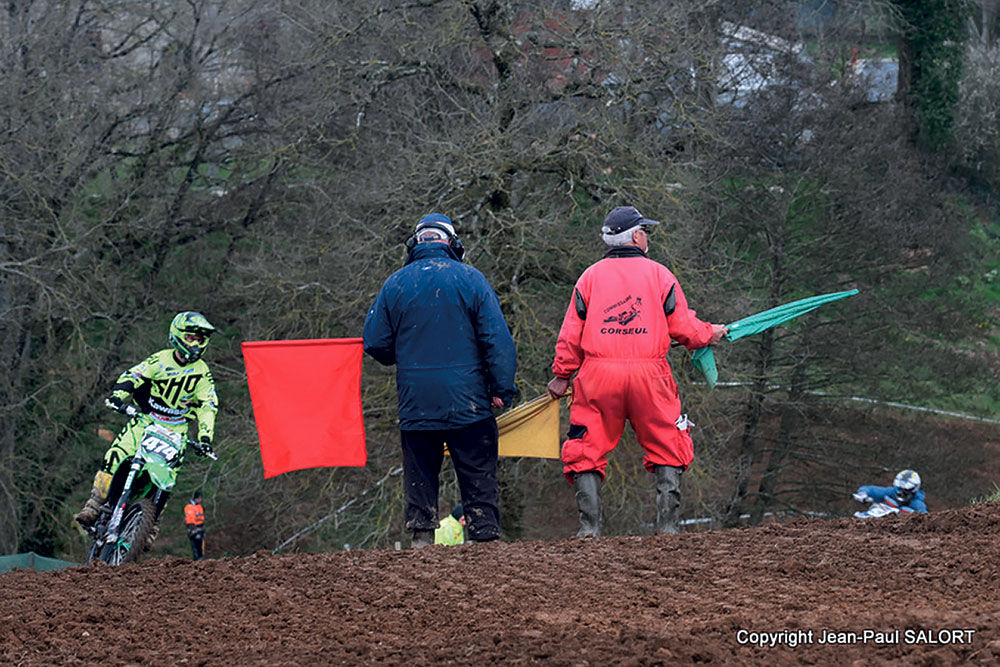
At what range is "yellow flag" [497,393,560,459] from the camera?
779 centimetres

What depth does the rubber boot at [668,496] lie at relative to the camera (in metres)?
6.78

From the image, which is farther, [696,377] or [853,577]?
[696,377]

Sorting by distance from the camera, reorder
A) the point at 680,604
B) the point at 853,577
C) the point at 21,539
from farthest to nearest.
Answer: the point at 21,539
the point at 853,577
the point at 680,604

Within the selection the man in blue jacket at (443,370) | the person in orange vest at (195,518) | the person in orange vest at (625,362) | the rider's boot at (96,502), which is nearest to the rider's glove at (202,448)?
the rider's boot at (96,502)

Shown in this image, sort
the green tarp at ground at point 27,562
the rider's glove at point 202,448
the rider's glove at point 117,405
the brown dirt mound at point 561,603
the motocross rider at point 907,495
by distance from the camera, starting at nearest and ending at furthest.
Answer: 1. the brown dirt mound at point 561,603
2. the rider's glove at point 117,405
3. the rider's glove at point 202,448
4. the green tarp at ground at point 27,562
5. the motocross rider at point 907,495

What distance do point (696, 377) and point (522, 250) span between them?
3.18 metres

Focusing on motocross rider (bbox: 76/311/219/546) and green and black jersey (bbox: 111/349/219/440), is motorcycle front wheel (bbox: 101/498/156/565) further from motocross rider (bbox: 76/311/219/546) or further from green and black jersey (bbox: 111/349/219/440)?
green and black jersey (bbox: 111/349/219/440)

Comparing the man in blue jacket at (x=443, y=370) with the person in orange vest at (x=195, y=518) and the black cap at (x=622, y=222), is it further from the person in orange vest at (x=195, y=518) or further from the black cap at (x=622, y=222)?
the person in orange vest at (x=195, y=518)

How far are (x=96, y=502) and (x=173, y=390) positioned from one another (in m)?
0.90

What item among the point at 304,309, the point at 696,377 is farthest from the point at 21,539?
the point at 696,377

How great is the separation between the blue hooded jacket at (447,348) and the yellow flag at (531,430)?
1.16 metres

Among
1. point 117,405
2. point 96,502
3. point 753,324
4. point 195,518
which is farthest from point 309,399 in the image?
point 195,518

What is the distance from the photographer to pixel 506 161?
15188 millimetres

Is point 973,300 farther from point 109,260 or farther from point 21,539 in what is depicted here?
point 21,539
